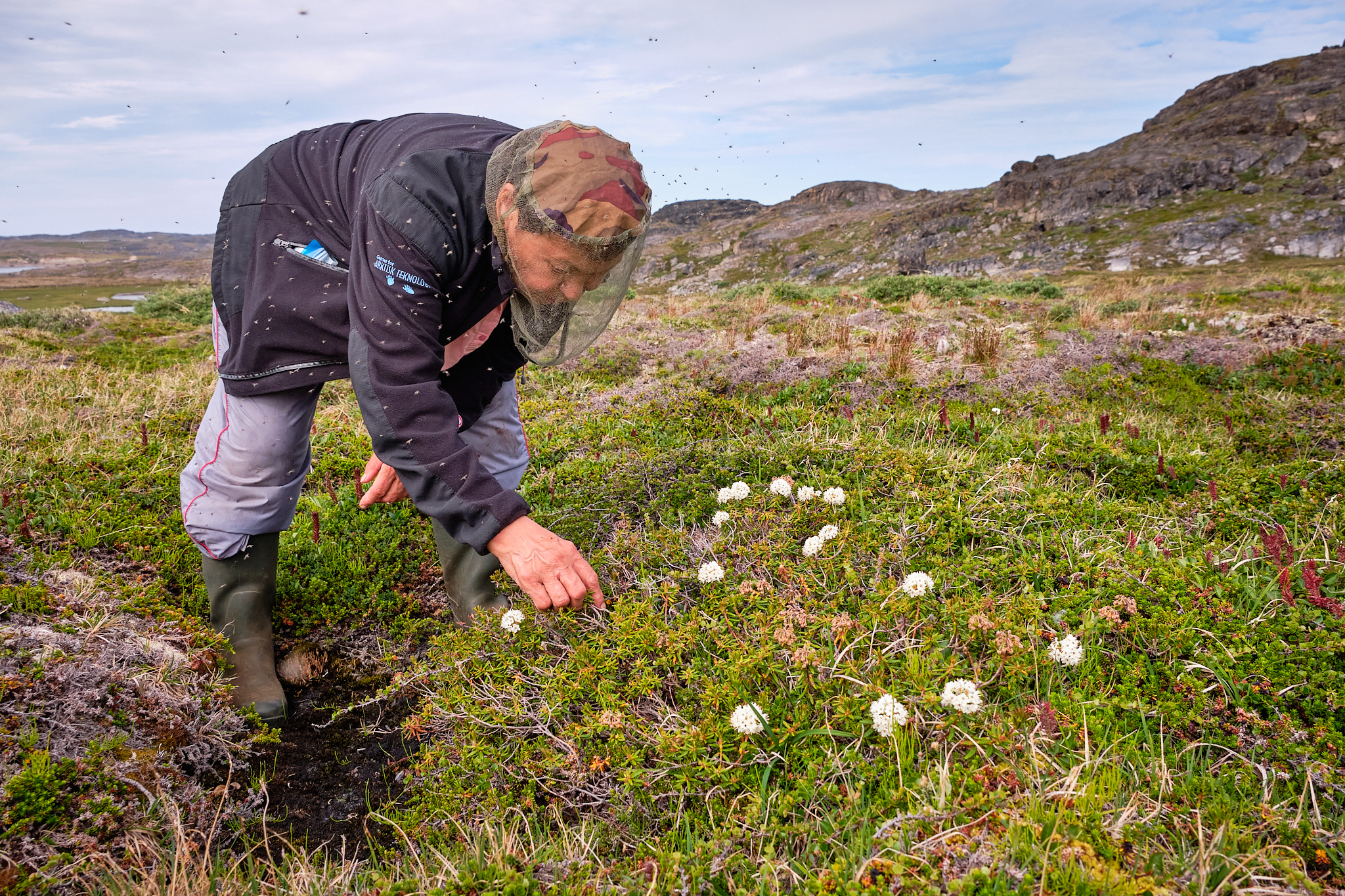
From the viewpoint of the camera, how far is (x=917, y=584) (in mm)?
2479

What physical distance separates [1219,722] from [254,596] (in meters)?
3.85

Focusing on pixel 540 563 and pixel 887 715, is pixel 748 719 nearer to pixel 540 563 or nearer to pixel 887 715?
pixel 887 715

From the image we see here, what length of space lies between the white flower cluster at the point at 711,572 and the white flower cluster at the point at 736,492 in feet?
1.76

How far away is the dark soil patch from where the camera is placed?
2.37 meters

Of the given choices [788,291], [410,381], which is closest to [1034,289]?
[788,291]

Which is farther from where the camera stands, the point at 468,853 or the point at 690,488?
the point at 690,488

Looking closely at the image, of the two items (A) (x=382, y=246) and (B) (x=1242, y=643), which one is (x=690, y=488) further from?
(B) (x=1242, y=643)

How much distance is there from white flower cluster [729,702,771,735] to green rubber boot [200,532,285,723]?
2163 millimetres

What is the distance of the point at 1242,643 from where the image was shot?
2.20 metres

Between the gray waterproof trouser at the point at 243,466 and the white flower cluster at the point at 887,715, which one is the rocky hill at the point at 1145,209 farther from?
the white flower cluster at the point at 887,715

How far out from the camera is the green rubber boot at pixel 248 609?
300 centimetres

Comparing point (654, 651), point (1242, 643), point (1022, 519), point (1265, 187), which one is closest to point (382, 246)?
point (654, 651)

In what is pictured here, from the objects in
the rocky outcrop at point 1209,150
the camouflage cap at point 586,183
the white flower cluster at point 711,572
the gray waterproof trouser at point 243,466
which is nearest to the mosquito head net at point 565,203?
the camouflage cap at point 586,183

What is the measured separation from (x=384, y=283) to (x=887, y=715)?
2.11 meters
